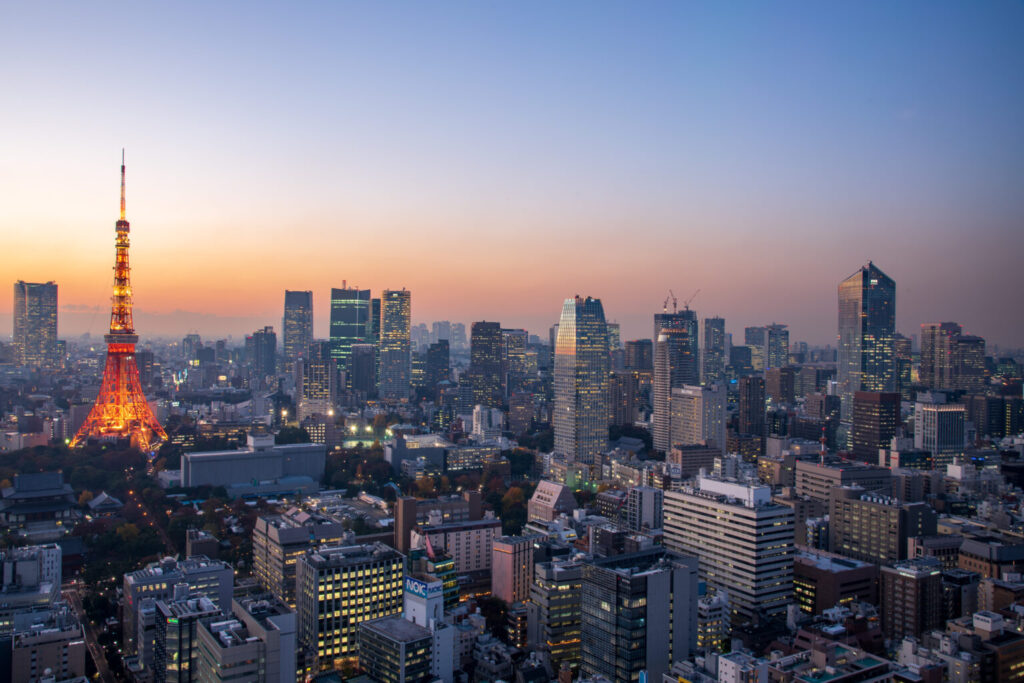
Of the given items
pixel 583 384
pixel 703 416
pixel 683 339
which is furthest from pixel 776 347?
pixel 583 384

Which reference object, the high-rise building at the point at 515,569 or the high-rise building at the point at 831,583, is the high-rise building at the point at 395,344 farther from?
the high-rise building at the point at 831,583

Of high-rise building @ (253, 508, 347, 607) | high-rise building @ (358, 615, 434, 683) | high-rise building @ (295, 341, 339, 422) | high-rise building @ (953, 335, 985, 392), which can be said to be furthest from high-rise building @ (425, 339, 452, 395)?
high-rise building @ (358, 615, 434, 683)

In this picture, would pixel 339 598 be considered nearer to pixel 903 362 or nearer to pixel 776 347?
pixel 903 362

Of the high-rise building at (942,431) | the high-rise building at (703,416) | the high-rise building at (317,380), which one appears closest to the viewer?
the high-rise building at (942,431)

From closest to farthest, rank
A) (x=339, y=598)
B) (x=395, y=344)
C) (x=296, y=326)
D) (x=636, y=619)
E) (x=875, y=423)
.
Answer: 1. (x=636, y=619)
2. (x=339, y=598)
3. (x=875, y=423)
4. (x=395, y=344)
5. (x=296, y=326)

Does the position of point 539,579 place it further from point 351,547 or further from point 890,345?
point 890,345

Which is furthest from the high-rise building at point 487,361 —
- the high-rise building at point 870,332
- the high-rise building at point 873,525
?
the high-rise building at point 873,525

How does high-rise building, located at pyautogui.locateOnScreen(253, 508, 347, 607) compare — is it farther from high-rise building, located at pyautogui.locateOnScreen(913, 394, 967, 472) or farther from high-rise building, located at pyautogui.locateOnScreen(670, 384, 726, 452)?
high-rise building, located at pyautogui.locateOnScreen(913, 394, 967, 472)
